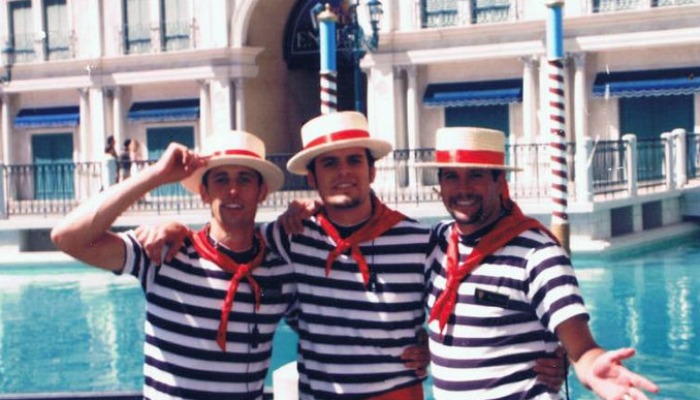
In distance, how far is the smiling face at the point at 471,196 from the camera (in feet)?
9.92

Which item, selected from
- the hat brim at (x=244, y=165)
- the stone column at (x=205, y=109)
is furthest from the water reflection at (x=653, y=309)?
the stone column at (x=205, y=109)

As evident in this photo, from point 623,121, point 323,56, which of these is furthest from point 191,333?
point 623,121

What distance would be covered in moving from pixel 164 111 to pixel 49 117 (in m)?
3.26

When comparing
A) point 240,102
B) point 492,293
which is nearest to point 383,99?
point 240,102

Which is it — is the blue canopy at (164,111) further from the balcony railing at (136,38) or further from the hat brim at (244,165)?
the hat brim at (244,165)

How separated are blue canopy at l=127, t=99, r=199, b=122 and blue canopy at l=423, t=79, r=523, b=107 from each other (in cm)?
572

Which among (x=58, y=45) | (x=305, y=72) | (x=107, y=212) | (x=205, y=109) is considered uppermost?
(x=58, y=45)

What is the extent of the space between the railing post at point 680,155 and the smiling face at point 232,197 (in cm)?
1495

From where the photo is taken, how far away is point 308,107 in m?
25.2

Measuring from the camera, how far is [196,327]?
10.4ft

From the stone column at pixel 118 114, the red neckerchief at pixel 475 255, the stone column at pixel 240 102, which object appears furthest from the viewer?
the stone column at pixel 118 114

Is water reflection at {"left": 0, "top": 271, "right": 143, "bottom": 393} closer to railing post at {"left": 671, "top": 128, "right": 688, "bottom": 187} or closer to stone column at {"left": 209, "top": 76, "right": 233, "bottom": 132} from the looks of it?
stone column at {"left": 209, "top": 76, "right": 233, "bottom": 132}

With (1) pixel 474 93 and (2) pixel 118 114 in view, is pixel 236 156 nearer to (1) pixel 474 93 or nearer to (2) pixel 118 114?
(1) pixel 474 93

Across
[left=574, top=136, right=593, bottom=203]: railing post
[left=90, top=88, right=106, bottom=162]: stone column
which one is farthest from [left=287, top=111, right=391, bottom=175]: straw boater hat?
[left=90, top=88, right=106, bottom=162]: stone column
